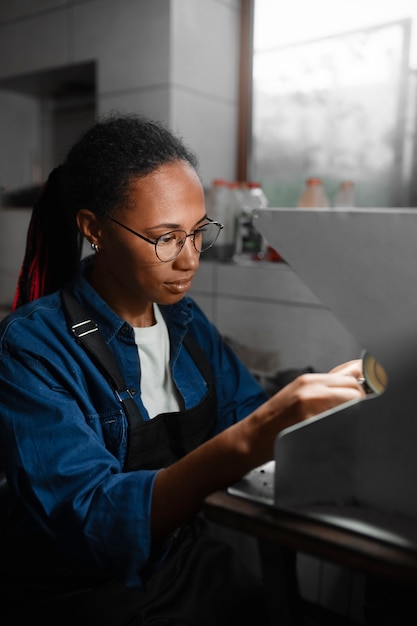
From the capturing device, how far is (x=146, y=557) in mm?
622

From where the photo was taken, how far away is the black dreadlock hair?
862mm

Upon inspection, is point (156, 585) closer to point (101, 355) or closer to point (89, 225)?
point (101, 355)

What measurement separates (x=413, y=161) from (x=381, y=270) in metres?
1.45

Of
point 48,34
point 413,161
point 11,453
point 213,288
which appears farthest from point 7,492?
point 48,34

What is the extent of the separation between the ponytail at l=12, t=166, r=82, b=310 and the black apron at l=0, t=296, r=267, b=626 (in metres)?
0.33

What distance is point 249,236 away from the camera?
1.93 metres

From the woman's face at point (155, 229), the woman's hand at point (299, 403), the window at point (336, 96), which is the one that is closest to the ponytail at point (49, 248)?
the woman's face at point (155, 229)

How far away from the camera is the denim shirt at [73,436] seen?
2.09 ft

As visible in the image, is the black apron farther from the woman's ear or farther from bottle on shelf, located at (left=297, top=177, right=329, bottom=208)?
bottle on shelf, located at (left=297, top=177, right=329, bottom=208)

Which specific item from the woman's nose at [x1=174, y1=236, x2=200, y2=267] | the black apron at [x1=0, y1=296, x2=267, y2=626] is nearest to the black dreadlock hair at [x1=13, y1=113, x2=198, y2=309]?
the woman's nose at [x1=174, y1=236, x2=200, y2=267]

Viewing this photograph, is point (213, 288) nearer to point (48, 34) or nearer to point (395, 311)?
point (48, 34)

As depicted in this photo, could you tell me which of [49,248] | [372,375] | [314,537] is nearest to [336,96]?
[49,248]

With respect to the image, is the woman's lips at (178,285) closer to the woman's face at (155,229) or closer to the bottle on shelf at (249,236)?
the woman's face at (155,229)

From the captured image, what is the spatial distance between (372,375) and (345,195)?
132 centimetres
